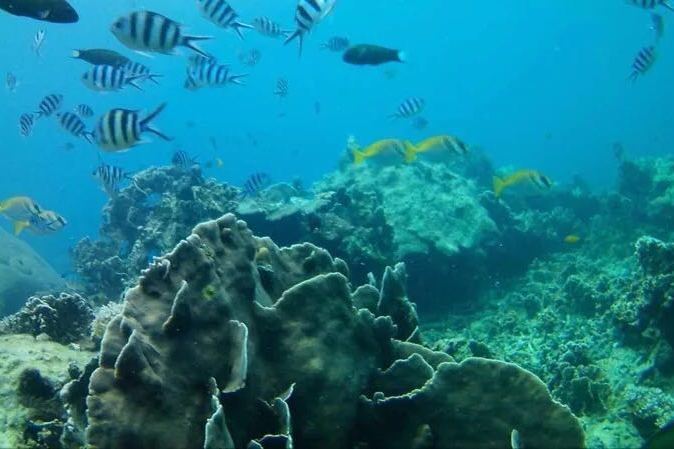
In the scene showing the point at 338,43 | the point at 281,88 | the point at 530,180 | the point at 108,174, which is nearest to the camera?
the point at 108,174

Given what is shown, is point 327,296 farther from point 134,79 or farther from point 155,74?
point 155,74

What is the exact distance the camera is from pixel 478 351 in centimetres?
559

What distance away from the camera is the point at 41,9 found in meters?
3.89

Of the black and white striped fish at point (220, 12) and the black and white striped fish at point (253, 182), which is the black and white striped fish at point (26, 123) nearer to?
the black and white striped fish at point (253, 182)

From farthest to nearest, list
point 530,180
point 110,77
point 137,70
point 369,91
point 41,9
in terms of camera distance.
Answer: point 369,91 → point 530,180 → point 137,70 → point 110,77 → point 41,9

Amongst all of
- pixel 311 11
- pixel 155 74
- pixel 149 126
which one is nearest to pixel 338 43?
pixel 155 74

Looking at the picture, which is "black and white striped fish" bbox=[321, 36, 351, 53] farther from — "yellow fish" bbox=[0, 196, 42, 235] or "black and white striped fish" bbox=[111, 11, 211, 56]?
"black and white striped fish" bbox=[111, 11, 211, 56]

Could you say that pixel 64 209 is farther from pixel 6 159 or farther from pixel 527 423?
pixel 527 423

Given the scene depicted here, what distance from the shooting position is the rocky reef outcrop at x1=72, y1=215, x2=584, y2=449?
2.69 m

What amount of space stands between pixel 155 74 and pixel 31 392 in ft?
17.9

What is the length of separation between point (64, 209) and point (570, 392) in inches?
4436

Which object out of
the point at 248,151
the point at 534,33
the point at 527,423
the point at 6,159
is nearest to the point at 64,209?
the point at 6,159

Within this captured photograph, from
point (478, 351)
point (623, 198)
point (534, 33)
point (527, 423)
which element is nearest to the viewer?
point (527, 423)

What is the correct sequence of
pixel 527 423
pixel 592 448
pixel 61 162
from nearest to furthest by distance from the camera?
1. pixel 527 423
2. pixel 592 448
3. pixel 61 162
